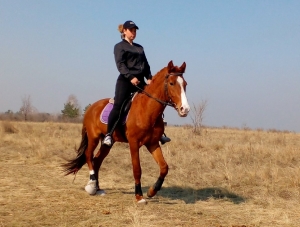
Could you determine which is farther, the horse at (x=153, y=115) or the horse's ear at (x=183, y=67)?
the horse's ear at (x=183, y=67)

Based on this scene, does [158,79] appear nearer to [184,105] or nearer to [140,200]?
[184,105]

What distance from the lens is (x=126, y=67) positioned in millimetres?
7504

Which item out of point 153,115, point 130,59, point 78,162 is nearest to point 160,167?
point 153,115

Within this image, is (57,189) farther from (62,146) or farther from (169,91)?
(62,146)

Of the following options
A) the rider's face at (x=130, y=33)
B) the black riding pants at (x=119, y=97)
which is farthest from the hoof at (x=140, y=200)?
the rider's face at (x=130, y=33)

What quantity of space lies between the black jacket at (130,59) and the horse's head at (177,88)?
2.81 feet

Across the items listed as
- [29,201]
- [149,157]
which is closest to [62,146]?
[149,157]

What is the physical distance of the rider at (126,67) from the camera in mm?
7473

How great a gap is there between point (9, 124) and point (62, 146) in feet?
35.5

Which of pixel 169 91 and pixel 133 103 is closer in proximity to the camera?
pixel 169 91

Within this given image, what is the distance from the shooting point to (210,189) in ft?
29.5

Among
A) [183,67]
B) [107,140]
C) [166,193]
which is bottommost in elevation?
[166,193]

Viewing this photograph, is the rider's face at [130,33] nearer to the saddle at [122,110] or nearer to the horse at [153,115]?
the horse at [153,115]

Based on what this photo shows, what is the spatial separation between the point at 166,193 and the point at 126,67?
2.94m
